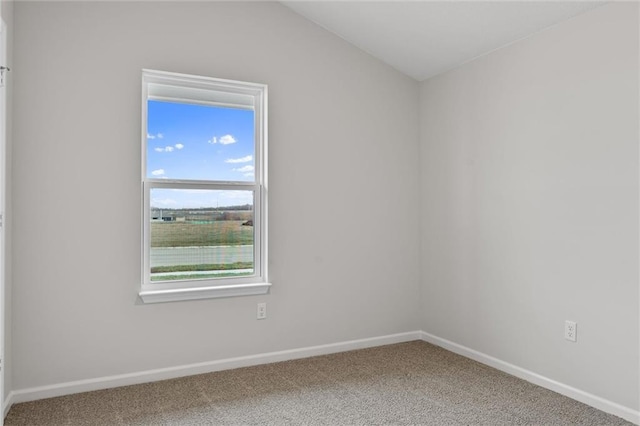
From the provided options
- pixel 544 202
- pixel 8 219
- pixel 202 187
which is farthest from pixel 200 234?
pixel 544 202

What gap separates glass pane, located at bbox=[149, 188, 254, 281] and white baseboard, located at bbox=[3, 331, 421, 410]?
608mm

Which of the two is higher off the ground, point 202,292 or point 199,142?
point 199,142

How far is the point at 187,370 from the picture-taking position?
3.20 meters

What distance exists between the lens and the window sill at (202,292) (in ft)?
10.1

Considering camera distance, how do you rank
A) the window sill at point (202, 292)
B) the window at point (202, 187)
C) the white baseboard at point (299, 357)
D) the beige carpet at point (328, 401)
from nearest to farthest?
the beige carpet at point (328, 401)
the white baseboard at point (299, 357)
the window sill at point (202, 292)
the window at point (202, 187)

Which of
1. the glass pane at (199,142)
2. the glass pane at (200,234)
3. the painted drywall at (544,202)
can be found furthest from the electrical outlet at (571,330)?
the glass pane at (199,142)

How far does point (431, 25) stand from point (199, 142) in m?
1.80

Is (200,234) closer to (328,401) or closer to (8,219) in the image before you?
(8,219)

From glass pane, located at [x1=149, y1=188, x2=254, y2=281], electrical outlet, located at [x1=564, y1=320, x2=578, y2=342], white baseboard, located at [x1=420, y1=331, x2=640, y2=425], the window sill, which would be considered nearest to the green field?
glass pane, located at [x1=149, y1=188, x2=254, y2=281]

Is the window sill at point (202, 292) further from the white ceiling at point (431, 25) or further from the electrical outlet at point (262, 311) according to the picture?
the white ceiling at point (431, 25)

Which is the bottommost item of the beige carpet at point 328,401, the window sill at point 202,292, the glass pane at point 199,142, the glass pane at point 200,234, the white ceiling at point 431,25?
the beige carpet at point 328,401

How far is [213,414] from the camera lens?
2.60 meters

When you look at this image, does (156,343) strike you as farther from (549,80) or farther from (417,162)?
(549,80)

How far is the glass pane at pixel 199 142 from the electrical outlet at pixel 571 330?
7.55ft
